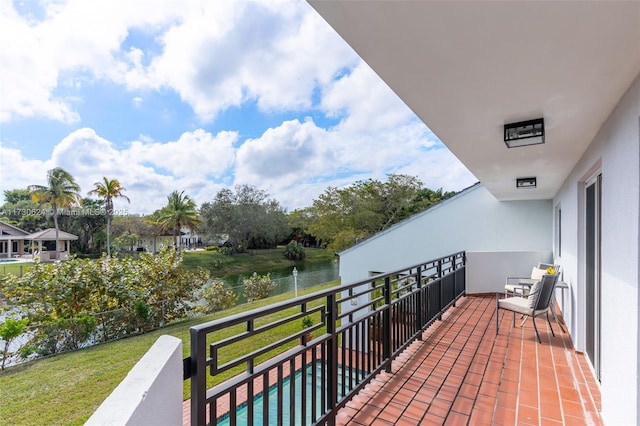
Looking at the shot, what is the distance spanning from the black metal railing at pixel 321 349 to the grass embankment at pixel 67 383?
3037 millimetres

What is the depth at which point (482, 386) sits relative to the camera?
2562mm

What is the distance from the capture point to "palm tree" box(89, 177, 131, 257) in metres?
23.0

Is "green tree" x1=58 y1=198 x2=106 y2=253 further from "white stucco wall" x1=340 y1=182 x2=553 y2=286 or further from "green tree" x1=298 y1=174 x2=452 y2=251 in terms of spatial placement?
"white stucco wall" x1=340 y1=182 x2=553 y2=286

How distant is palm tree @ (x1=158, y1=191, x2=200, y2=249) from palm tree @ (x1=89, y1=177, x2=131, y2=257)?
3.52 m

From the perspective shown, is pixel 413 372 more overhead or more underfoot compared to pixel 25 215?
more underfoot

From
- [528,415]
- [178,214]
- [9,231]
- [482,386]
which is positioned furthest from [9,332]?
[9,231]

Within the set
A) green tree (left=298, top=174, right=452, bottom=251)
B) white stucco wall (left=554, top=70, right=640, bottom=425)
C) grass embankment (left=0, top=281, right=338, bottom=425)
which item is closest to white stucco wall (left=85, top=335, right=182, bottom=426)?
white stucco wall (left=554, top=70, right=640, bottom=425)

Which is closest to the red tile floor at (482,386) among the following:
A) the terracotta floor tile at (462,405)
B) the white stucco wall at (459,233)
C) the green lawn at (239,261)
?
the terracotta floor tile at (462,405)

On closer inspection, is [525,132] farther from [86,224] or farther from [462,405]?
[86,224]

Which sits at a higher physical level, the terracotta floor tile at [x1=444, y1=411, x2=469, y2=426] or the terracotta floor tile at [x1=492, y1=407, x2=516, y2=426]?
the terracotta floor tile at [x1=444, y1=411, x2=469, y2=426]

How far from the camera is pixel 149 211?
1113 inches

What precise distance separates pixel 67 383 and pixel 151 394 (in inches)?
291

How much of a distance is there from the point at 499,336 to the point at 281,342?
3.46m

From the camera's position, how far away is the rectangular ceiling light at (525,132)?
2.20m
